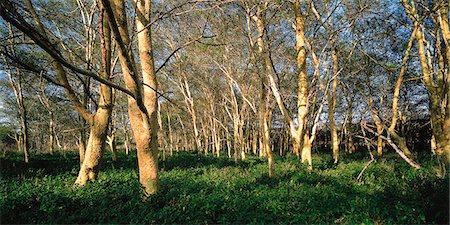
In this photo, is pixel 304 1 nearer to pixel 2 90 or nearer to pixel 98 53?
pixel 98 53

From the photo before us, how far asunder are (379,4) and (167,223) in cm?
1097

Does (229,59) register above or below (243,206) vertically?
above

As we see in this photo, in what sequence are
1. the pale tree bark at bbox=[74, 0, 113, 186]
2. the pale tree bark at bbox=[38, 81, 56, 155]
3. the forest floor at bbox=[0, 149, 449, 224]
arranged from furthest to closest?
the pale tree bark at bbox=[74, 0, 113, 186] < the forest floor at bbox=[0, 149, 449, 224] < the pale tree bark at bbox=[38, 81, 56, 155]

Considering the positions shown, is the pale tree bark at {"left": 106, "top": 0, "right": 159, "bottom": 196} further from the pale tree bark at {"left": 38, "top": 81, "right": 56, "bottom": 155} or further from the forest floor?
the pale tree bark at {"left": 38, "top": 81, "right": 56, "bottom": 155}

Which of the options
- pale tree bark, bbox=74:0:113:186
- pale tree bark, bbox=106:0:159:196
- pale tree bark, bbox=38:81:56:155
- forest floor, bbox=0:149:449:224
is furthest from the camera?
pale tree bark, bbox=74:0:113:186

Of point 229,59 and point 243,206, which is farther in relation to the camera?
point 229,59

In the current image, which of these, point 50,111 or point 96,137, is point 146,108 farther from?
point 96,137

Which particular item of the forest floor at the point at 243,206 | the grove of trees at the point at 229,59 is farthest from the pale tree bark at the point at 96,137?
the forest floor at the point at 243,206

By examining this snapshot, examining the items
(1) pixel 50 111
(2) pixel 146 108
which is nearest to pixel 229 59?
(1) pixel 50 111

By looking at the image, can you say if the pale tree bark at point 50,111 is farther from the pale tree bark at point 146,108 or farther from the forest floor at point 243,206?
the forest floor at point 243,206

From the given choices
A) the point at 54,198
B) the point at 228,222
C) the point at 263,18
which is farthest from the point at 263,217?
the point at 263,18

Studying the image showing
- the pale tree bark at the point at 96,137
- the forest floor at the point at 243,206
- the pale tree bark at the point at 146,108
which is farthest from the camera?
the pale tree bark at the point at 96,137

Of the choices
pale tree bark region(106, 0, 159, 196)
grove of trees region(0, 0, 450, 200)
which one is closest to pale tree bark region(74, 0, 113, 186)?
grove of trees region(0, 0, 450, 200)

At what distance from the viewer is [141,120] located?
13.6ft
